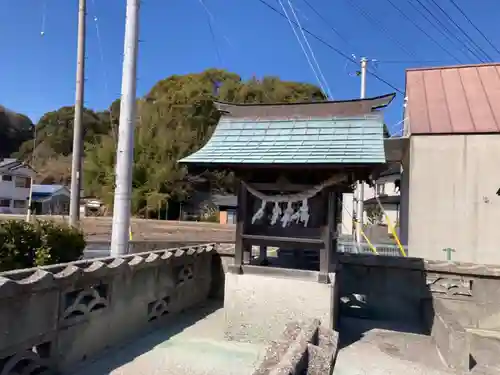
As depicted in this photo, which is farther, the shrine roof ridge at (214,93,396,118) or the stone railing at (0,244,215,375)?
the shrine roof ridge at (214,93,396,118)

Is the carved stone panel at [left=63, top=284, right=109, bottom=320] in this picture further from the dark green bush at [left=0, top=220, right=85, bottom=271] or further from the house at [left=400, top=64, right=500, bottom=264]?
the house at [left=400, top=64, right=500, bottom=264]

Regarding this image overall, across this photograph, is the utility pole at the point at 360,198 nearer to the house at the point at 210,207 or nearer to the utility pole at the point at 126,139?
the utility pole at the point at 126,139

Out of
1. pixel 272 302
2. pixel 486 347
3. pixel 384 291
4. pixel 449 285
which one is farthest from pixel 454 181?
pixel 272 302

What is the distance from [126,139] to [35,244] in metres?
2.22

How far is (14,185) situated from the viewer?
149ft

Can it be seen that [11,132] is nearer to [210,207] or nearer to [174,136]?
[174,136]

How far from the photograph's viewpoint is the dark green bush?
5902 mm

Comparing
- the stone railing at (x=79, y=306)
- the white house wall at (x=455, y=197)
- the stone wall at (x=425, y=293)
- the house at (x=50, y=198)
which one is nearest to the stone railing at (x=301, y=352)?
the stone railing at (x=79, y=306)

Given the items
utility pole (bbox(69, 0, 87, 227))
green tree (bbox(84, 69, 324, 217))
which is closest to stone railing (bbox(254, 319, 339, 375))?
utility pole (bbox(69, 0, 87, 227))

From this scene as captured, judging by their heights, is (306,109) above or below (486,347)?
above

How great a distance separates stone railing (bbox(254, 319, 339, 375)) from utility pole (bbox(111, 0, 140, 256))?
3.63 m

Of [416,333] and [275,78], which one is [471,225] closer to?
[416,333]

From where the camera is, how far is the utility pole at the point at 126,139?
688 centimetres

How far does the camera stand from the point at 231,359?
5.47 meters
